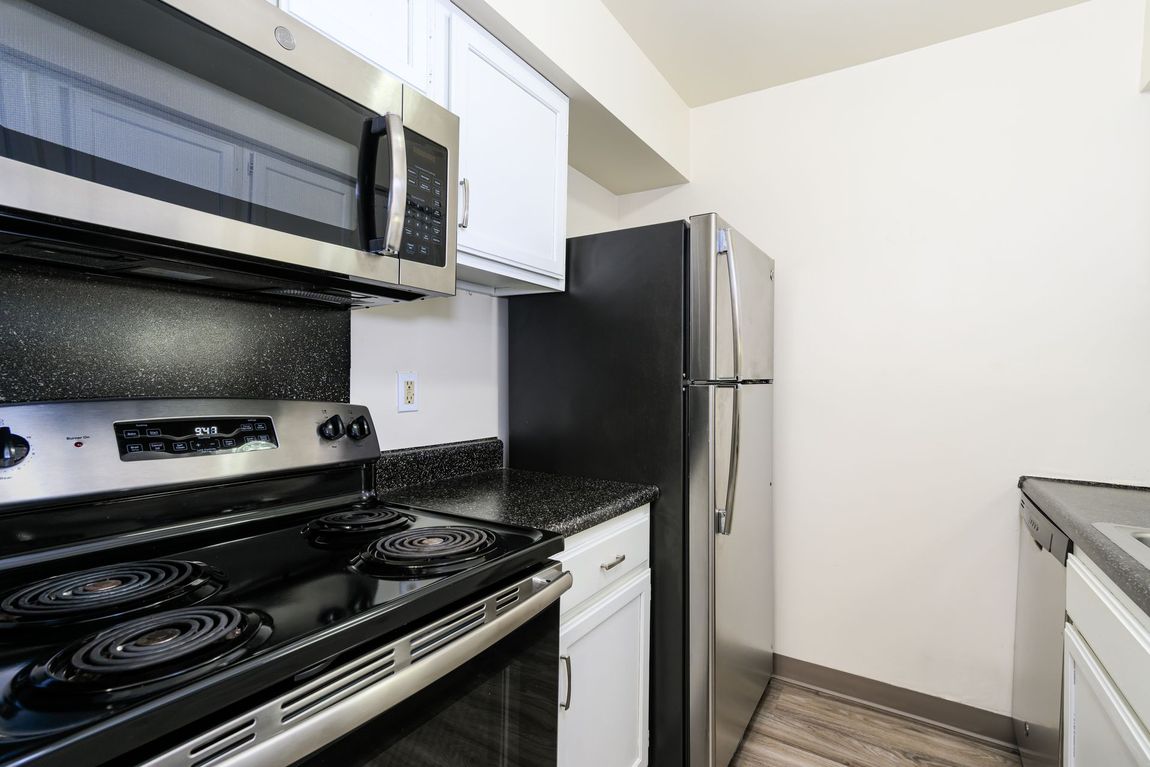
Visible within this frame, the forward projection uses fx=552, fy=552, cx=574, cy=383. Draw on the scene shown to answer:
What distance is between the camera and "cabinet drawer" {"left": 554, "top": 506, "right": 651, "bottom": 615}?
50.4 inches

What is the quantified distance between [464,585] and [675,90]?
7.50ft

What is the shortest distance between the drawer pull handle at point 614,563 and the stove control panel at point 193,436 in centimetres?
81

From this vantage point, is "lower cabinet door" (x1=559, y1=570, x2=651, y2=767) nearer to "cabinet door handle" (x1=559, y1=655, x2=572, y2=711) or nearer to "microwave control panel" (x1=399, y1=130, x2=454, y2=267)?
"cabinet door handle" (x1=559, y1=655, x2=572, y2=711)

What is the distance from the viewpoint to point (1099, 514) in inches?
54.3

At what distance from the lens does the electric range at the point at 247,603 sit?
545 millimetres

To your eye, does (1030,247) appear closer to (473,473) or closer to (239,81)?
(473,473)

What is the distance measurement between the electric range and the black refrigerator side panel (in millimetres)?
643

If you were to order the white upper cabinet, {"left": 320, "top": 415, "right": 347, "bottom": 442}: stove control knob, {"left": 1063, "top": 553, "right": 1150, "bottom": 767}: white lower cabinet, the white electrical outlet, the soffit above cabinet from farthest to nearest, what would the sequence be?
the white electrical outlet < the soffit above cabinet < {"left": 320, "top": 415, "right": 347, "bottom": 442}: stove control knob < the white upper cabinet < {"left": 1063, "top": 553, "right": 1150, "bottom": 767}: white lower cabinet

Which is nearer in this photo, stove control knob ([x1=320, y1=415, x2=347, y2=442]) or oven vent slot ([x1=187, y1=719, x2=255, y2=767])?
oven vent slot ([x1=187, y1=719, x2=255, y2=767])

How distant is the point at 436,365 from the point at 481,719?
42.0 inches

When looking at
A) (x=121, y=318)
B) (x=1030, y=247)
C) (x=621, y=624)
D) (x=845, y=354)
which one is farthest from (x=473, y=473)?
(x=1030, y=247)

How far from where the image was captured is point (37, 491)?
0.83m

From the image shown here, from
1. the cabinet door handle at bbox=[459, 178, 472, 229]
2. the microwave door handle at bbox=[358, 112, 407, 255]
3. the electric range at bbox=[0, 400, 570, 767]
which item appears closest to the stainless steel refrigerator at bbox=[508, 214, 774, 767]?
the cabinet door handle at bbox=[459, 178, 472, 229]

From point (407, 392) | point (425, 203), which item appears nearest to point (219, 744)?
point (425, 203)
